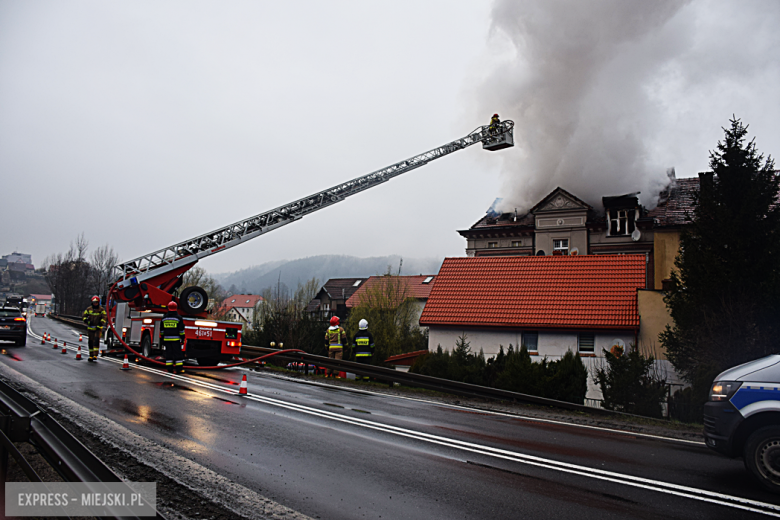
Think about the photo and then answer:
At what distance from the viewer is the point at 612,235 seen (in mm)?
36750

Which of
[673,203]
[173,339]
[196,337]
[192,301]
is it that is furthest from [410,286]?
[173,339]

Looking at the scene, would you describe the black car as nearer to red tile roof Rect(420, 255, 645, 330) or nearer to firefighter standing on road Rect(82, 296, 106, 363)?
firefighter standing on road Rect(82, 296, 106, 363)

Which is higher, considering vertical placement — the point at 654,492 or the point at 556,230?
the point at 556,230

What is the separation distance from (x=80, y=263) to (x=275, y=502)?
244ft

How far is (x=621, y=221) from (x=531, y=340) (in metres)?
19.1

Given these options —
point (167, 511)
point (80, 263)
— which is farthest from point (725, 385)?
point (80, 263)

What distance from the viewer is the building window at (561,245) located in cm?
3839

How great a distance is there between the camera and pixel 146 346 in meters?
17.4

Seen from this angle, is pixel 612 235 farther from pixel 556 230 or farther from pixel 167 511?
pixel 167 511

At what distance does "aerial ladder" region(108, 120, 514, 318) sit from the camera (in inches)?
722

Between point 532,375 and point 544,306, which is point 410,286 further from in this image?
point 532,375

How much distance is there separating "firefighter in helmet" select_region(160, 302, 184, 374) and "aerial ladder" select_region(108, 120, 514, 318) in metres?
2.76

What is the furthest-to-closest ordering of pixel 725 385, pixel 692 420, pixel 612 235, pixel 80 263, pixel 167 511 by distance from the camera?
pixel 80 263 → pixel 612 235 → pixel 692 420 → pixel 725 385 → pixel 167 511

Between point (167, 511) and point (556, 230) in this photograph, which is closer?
point (167, 511)
